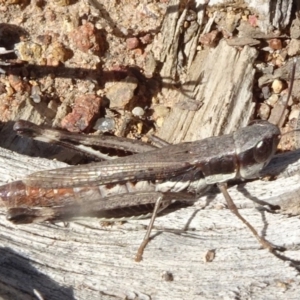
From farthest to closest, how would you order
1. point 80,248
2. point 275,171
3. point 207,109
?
point 207,109, point 275,171, point 80,248

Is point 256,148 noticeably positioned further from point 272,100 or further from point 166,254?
point 272,100

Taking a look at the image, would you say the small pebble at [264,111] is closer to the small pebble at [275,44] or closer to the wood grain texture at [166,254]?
the small pebble at [275,44]

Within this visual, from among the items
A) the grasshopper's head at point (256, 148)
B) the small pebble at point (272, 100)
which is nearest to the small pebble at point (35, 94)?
the grasshopper's head at point (256, 148)

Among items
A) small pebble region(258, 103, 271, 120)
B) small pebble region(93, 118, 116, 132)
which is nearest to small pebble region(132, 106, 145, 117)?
small pebble region(93, 118, 116, 132)

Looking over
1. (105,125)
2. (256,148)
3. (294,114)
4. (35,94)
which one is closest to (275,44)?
(294,114)

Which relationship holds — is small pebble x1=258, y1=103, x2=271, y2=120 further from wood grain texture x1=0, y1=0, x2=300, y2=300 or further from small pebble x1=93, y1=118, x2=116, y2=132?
small pebble x1=93, y1=118, x2=116, y2=132

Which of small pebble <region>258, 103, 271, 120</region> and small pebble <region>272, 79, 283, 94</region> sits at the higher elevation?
small pebble <region>272, 79, 283, 94</region>

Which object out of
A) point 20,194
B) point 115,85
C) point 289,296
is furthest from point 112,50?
point 289,296

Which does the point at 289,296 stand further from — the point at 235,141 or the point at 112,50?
the point at 112,50
